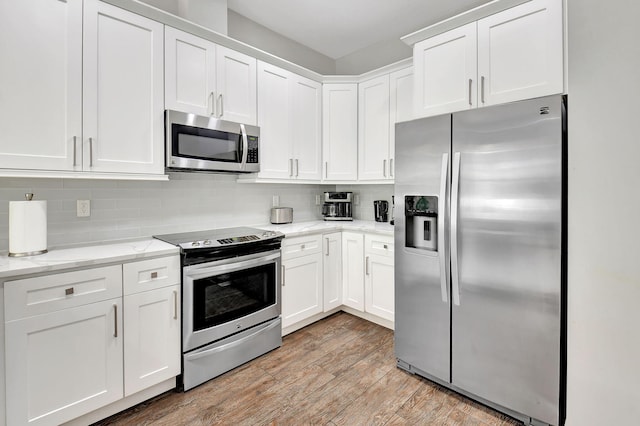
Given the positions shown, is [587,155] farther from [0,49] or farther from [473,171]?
[0,49]

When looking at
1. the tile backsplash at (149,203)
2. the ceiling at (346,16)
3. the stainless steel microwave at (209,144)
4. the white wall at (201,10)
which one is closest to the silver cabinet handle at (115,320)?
the tile backsplash at (149,203)

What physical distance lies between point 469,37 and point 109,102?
235cm

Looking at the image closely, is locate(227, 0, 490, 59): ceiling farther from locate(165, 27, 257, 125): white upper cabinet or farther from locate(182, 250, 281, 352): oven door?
locate(182, 250, 281, 352): oven door

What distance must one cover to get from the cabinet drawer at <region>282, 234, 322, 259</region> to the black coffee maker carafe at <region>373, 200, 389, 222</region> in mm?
771

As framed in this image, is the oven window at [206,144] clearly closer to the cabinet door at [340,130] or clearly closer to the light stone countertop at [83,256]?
the light stone countertop at [83,256]

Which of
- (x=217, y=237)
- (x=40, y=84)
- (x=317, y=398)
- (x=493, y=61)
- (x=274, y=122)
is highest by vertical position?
(x=493, y=61)

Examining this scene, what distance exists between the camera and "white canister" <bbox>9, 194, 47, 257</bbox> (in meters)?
1.62

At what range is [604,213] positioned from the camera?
0.19 metres

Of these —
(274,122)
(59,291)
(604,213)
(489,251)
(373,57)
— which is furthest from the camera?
(373,57)

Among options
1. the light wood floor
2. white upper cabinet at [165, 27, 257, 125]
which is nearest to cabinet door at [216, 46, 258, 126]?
white upper cabinet at [165, 27, 257, 125]

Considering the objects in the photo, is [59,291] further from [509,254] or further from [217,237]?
A: [509,254]

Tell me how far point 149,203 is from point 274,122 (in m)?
1.26

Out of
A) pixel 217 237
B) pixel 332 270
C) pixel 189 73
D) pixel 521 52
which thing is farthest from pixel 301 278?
pixel 521 52

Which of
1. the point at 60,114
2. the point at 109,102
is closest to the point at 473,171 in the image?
the point at 109,102
